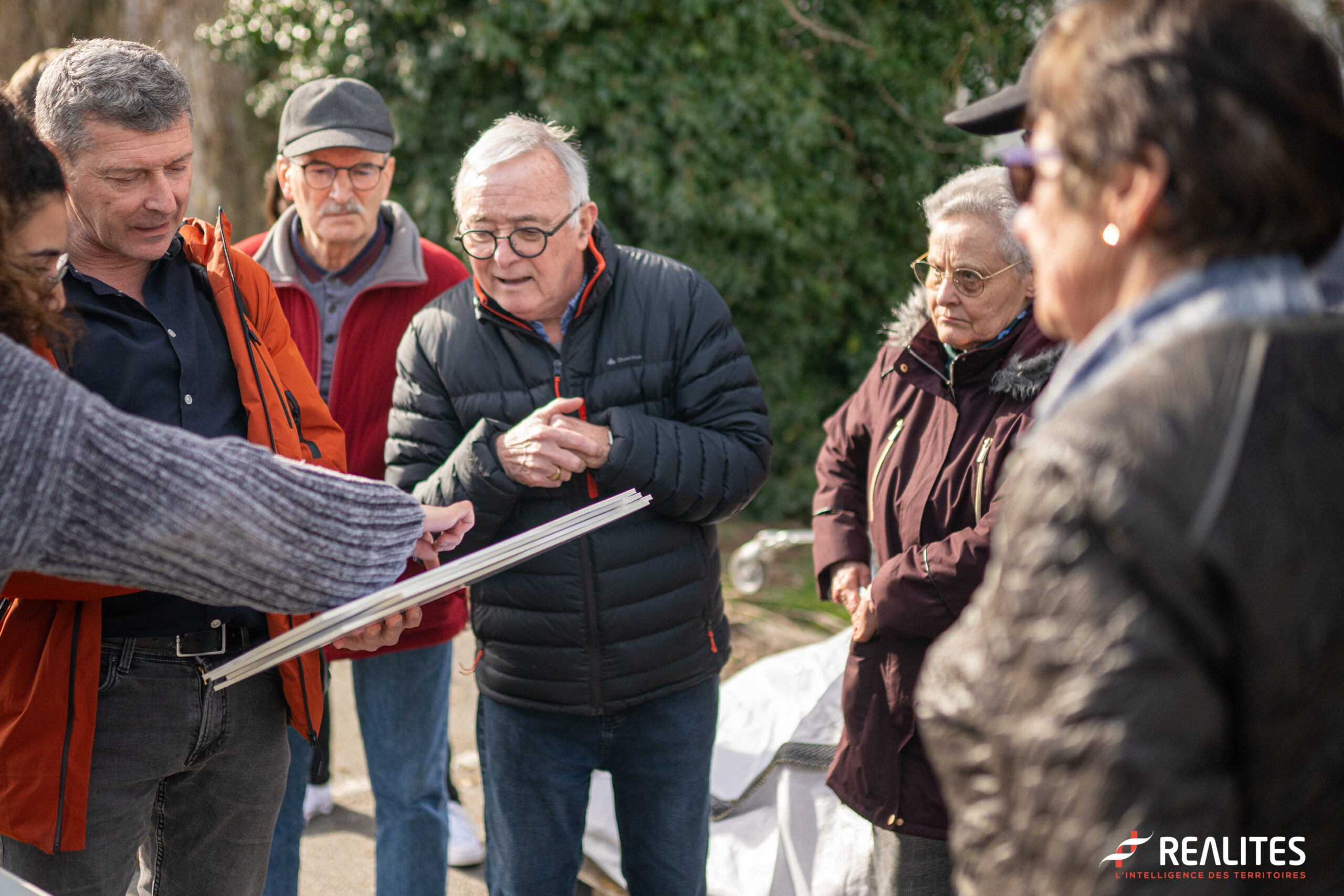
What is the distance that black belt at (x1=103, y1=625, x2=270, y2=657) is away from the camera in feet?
6.27

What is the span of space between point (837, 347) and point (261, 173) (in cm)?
442

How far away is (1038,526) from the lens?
0.94 metres

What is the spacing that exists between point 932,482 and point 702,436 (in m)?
0.52

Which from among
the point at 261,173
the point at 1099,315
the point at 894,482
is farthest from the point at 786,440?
the point at 1099,315

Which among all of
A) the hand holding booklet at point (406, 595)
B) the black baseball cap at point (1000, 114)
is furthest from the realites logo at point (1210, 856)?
the black baseball cap at point (1000, 114)

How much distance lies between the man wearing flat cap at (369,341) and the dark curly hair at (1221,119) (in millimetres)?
2363

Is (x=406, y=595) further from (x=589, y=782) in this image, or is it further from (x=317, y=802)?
(x=317, y=802)

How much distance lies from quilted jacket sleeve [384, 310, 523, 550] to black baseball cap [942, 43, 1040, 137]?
1172mm

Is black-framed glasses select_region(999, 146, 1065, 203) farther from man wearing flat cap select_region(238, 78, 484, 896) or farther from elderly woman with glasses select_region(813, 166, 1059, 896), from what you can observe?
man wearing flat cap select_region(238, 78, 484, 896)

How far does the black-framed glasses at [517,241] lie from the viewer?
7.68 feet

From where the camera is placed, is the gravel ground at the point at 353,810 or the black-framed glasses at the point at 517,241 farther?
the gravel ground at the point at 353,810

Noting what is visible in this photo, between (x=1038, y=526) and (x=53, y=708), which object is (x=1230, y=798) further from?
(x=53, y=708)

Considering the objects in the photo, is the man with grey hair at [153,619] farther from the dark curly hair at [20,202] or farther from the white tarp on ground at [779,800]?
the white tarp on ground at [779,800]

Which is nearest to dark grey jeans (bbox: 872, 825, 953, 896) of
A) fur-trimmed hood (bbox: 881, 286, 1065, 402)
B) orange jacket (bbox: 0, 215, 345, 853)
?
fur-trimmed hood (bbox: 881, 286, 1065, 402)
